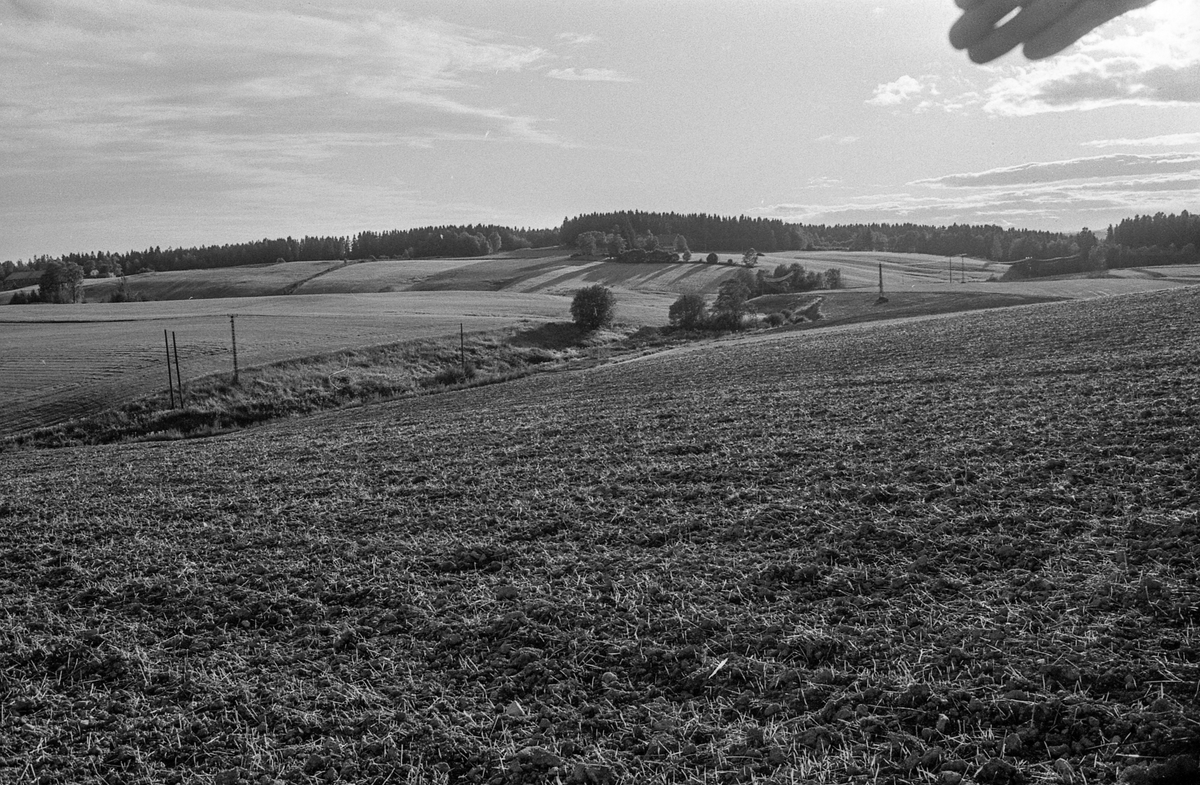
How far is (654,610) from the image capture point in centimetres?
664

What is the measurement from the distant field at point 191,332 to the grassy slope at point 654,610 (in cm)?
2882

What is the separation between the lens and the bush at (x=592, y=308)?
203 feet

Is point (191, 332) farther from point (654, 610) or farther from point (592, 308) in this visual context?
point (654, 610)

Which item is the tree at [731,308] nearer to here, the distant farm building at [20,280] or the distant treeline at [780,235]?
the distant treeline at [780,235]

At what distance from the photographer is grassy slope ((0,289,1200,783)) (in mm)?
4684

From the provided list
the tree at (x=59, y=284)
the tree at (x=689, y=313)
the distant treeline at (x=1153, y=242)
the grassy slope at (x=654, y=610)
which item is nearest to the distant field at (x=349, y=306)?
the tree at (x=689, y=313)

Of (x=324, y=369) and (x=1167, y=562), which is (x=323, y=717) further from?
(x=324, y=369)

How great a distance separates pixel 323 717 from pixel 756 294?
90264 millimetres

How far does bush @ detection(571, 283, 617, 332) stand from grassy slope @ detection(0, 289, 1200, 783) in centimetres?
4843

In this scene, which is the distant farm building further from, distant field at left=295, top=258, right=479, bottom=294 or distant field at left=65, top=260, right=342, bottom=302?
distant field at left=295, top=258, right=479, bottom=294

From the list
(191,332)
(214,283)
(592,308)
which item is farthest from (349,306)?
(214,283)

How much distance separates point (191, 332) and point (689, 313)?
3532cm

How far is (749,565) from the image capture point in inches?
290

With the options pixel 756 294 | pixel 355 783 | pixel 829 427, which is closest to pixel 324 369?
pixel 829 427
